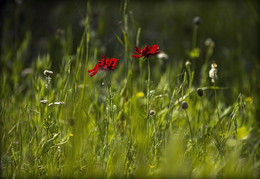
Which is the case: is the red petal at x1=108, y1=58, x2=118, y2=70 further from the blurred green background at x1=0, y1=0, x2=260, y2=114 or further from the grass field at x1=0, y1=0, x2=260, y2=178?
the blurred green background at x1=0, y1=0, x2=260, y2=114

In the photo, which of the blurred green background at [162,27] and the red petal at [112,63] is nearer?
the red petal at [112,63]

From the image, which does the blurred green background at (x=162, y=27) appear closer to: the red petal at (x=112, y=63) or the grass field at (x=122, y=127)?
the grass field at (x=122, y=127)

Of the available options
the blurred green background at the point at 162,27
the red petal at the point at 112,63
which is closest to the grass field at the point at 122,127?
the red petal at the point at 112,63

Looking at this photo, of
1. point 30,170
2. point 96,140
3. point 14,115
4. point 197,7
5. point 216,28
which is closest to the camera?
point 30,170

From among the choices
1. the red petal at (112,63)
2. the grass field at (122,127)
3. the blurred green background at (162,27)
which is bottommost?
the grass field at (122,127)

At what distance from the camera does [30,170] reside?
110 centimetres

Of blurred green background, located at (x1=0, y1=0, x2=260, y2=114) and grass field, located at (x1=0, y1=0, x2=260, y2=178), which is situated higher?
blurred green background, located at (x1=0, y1=0, x2=260, y2=114)

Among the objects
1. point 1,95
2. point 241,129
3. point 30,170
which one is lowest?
point 30,170

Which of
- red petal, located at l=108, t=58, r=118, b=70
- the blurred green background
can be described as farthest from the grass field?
the blurred green background

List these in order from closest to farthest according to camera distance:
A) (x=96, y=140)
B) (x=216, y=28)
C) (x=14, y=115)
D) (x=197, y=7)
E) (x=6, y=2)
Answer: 1. (x=96, y=140)
2. (x=14, y=115)
3. (x=216, y=28)
4. (x=6, y=2)
5. (x=197, y=7)

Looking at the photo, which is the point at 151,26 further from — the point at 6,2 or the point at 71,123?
the point at 71,123

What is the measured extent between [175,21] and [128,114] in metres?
3.54

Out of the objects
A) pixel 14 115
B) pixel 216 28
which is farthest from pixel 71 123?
pixel 216 28

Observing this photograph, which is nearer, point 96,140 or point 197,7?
point 96,140
